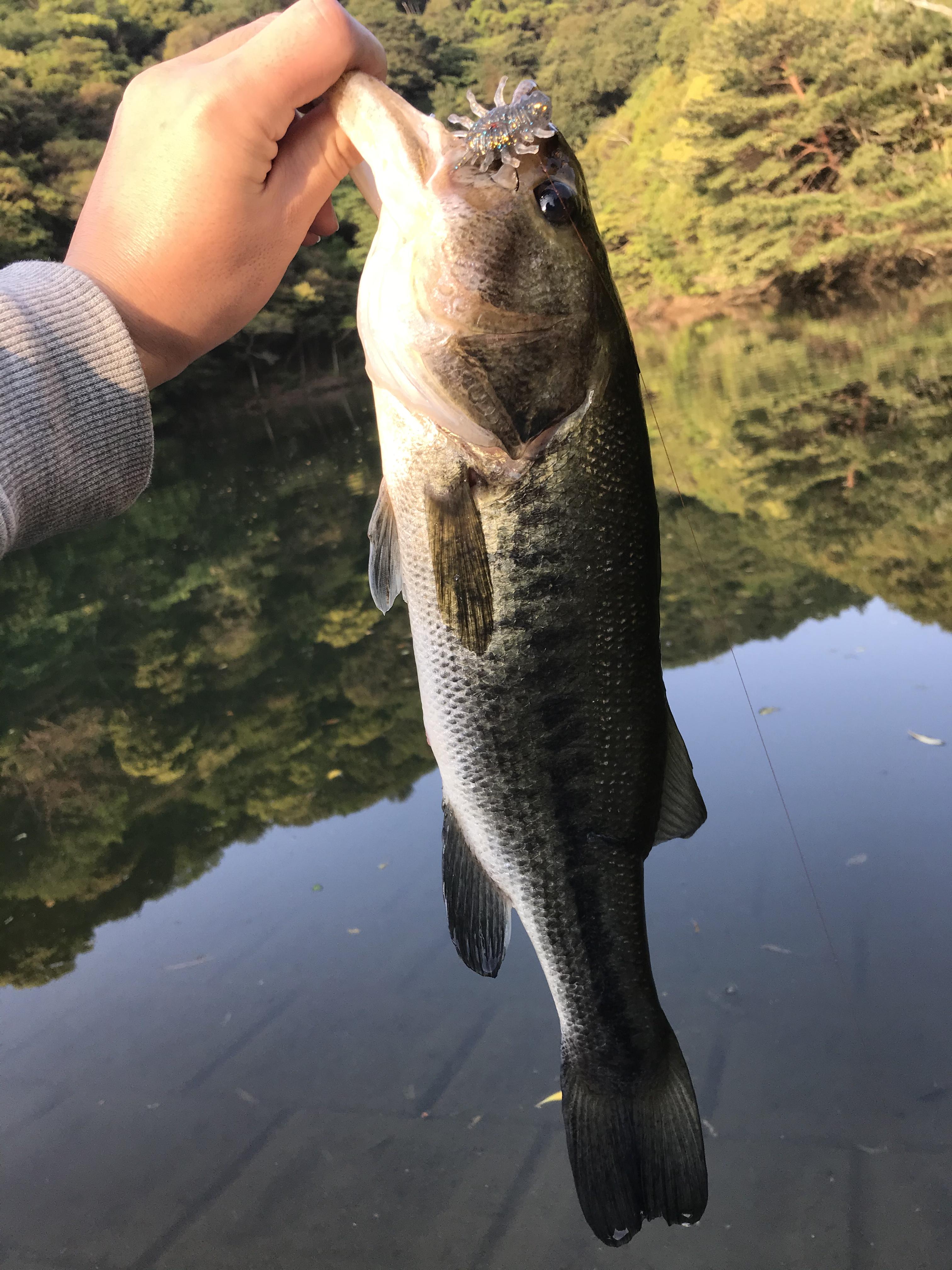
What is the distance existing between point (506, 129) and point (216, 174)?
541 millimetres

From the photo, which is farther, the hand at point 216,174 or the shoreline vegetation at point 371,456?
the shoreline vegetation at point 371,456

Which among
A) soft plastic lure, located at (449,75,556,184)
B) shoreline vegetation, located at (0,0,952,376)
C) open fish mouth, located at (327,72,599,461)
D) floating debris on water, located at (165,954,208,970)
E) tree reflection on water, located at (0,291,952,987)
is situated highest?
soft plastic lure, located at (449,75,556,184)

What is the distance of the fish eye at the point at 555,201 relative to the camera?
187 centimetres

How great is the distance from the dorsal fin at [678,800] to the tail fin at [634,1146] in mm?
449

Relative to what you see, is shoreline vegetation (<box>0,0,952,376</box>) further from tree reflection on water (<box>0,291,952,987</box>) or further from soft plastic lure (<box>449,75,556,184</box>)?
soft plastic lure (<box>449,75,556,184</box>)

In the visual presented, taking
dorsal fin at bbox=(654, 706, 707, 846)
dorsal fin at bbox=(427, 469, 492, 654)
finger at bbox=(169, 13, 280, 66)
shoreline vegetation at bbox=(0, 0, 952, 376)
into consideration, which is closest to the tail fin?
dorsal fin at bbox=(654, 706, 707, 846)

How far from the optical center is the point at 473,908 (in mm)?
2174

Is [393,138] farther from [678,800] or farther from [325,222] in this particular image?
[678,800]

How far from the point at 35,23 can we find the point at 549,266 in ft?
174

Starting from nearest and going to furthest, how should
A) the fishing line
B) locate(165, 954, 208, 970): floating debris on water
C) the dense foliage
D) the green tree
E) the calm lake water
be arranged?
the calm lake water → the fishing line → locate(165, 954, 208, 970): floating debris on water → the green tree → the dense foliage

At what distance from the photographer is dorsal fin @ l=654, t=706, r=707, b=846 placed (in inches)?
84.4

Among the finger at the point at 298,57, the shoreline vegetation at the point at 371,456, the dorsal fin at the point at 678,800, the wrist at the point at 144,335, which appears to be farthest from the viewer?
the shoreline vegetation at the point at 371,456

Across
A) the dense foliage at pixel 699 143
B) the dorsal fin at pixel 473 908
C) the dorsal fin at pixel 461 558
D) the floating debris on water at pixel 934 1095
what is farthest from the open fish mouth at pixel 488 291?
the dense foliage at pixel 699 143

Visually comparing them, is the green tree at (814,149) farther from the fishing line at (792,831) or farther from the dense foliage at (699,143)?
the fishing line at (792,831)
